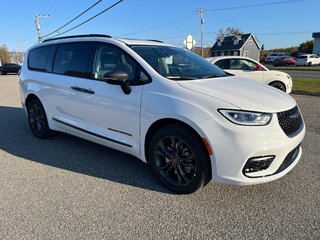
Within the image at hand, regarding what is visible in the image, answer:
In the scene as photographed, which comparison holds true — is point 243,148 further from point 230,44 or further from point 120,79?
point 230,44

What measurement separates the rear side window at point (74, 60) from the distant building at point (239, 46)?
187 ft

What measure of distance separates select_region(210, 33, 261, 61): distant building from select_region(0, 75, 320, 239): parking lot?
5790cm

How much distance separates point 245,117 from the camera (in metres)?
2.84

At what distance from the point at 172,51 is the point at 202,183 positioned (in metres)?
2.02

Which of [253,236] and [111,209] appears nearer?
[253,236]

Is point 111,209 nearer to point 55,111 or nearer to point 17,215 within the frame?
point 17,215

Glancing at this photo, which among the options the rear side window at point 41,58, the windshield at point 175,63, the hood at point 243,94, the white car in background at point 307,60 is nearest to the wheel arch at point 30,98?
the rear side window at point 41,58

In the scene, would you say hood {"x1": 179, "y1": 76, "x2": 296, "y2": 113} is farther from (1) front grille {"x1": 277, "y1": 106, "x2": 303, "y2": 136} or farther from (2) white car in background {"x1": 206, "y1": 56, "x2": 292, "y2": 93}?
(2) white car in background {"x1": 206, "y1": 56, "x2": 292, "y2": 93}

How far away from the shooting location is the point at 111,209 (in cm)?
304

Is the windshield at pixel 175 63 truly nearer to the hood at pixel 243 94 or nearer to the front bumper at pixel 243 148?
the hood at pixel 243 94

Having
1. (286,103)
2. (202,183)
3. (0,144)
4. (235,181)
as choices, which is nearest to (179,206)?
(202,183)

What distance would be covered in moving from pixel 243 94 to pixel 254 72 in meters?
7.11

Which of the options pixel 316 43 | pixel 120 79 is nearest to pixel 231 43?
pixel 316 43

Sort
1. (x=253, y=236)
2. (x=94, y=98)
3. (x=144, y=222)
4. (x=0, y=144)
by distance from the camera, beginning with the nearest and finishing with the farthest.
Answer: (x=253, y=236), (x=144, y=222), (x=94, y=98), (x=0, y=144)
